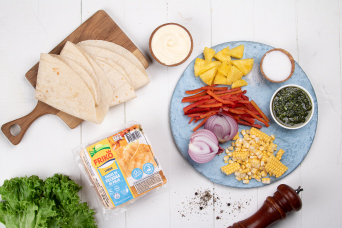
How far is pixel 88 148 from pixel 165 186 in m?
0.69

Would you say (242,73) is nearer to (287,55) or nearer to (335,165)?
(287,55)

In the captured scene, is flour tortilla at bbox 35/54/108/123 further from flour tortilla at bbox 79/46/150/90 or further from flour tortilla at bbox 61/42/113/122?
flour tortilla at bbox 79/46/150/90

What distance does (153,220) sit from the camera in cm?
224

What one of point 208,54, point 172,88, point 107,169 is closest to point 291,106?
point 208,54

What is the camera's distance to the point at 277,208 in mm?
1979

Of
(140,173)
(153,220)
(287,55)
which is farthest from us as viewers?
(153,220)

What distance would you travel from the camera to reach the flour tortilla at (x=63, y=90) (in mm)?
1971

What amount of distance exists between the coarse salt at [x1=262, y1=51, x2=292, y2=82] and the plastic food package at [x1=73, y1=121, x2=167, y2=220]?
1119 millimetres

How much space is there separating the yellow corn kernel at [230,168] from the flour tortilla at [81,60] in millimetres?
1127

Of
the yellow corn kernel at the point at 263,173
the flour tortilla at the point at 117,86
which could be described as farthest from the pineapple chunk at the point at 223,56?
the yellow corn kernel at the point at 263,173

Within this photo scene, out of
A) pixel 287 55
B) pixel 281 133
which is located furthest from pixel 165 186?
pixel 287 55

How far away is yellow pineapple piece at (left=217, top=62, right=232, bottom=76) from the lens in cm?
209

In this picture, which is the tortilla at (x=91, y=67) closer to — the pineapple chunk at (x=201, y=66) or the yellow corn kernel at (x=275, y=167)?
the pineapple chunk at (x=201, y=66)

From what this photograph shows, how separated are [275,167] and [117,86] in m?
1.40
